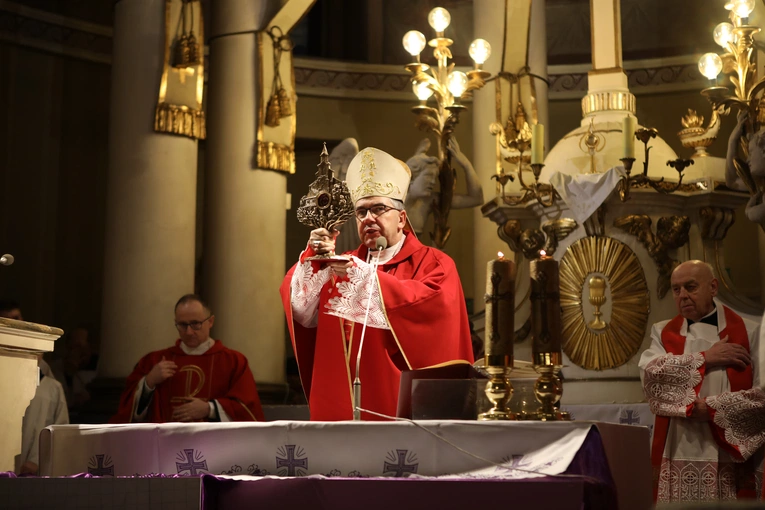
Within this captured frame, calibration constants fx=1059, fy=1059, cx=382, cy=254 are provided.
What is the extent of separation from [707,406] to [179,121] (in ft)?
16.6

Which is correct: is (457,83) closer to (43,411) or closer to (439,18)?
(439,18)

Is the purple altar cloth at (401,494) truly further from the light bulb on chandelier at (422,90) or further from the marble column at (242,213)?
the marble column at (242,213)

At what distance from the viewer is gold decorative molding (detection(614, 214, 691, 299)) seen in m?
6.90

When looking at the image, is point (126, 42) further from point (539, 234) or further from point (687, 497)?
point (687, 497)

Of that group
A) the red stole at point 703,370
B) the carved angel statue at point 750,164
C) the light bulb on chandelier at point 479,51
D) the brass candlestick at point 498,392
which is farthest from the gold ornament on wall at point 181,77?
the brass candlestick at point 498,392

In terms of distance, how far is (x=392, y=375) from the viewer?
4.16m

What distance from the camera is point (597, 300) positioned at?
6949 millimetres

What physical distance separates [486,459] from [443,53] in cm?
490

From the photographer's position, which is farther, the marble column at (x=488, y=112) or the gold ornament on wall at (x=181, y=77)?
the marble column at (x=488, y=112)

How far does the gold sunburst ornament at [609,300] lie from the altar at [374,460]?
3880mm

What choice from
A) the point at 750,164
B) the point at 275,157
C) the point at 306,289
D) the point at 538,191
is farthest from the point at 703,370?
the point at 275,157

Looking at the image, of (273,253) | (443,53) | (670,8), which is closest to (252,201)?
(273,253)

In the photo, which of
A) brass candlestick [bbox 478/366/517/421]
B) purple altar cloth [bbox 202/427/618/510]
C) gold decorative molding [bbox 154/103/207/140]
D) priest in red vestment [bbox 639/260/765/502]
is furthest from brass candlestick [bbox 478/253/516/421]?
gold decorative molding [bbox 154/103/207/140]

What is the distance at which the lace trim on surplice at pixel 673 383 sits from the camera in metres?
4.98
